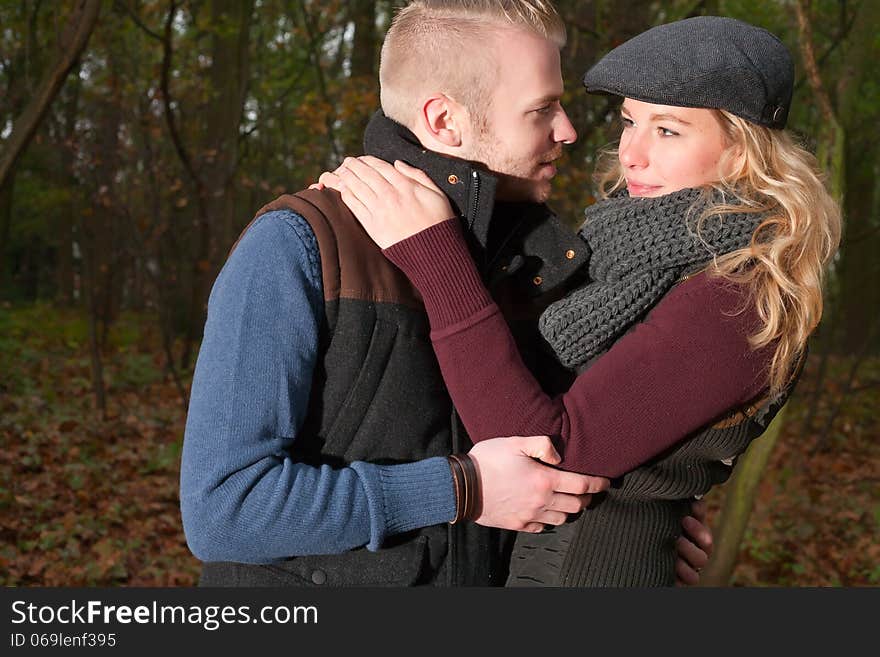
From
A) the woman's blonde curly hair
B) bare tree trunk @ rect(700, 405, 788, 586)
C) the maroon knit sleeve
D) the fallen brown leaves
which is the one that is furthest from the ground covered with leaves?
the woman's blonde curly hair

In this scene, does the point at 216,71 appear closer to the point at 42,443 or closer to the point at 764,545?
the point at 42,443

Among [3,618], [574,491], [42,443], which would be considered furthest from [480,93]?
[42,443]

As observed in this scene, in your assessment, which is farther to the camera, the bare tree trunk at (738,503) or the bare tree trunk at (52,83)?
the bare tree trunk at (738,503)

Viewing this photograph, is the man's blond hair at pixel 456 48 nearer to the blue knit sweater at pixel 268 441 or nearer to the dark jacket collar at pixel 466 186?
the dark jacket collar at pixel 466 186

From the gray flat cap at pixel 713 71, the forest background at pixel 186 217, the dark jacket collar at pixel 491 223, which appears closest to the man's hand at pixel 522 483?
the dark jacket collar at pixel 491 223

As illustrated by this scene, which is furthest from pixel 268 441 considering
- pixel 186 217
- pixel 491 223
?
pixel 186 217

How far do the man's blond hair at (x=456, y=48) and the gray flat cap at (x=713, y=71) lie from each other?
0.23 m

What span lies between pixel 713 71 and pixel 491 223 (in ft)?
2.16

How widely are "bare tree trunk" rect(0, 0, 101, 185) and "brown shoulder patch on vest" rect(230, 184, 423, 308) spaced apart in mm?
3247

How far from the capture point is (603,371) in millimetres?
2143

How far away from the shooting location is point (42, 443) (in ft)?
30.2

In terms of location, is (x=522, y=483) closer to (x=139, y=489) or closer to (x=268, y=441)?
(x=268, y=441)

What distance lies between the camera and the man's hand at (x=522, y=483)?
2.07 m

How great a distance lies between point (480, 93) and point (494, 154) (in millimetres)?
154
